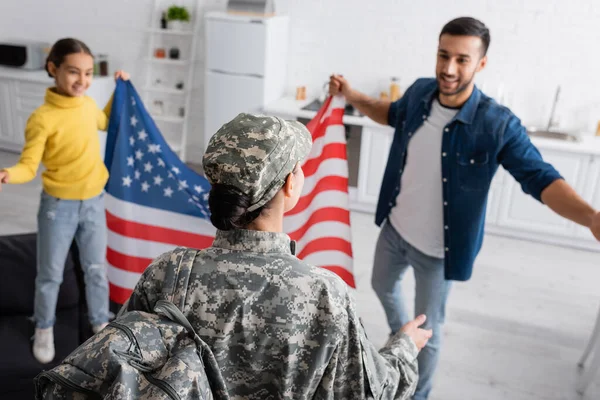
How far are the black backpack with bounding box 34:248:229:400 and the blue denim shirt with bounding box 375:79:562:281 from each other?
1336mm

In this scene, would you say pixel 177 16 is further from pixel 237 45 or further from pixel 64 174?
pixel 64 174

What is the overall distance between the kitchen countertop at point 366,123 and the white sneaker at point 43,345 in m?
2.67

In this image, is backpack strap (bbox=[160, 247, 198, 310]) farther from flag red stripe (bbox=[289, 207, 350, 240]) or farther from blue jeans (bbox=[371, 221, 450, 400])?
blue jeans (bbox=[371, 221, 450, 400])

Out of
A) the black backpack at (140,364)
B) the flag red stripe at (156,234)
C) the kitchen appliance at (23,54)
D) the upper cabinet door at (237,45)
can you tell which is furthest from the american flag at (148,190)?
the kitchen appliance at (23,54)

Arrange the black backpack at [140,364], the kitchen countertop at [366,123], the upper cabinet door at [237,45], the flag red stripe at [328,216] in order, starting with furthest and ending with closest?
the upper cabinet door at [237,45] < the kitchen countertop at [366,123] < the flag red stripe at [328,216] < the black backpack at [140,364]

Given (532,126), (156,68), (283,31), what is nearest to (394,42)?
(283,31)

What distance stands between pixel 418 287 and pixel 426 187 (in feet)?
1.36

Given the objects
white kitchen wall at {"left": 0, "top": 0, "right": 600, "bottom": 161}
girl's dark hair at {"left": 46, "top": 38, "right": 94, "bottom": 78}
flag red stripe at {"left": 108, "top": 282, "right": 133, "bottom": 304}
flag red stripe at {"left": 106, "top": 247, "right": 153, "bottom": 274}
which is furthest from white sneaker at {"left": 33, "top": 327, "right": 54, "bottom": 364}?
white kitchen wall at {"left": 0, "top": 0, "right": 600, "bottom": 161}

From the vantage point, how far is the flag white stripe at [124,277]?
2541 millimetres

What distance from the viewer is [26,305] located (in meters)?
2.78

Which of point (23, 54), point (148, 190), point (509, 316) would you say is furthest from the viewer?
point (23, 54)

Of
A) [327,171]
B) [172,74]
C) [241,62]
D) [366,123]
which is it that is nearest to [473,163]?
[327,171]

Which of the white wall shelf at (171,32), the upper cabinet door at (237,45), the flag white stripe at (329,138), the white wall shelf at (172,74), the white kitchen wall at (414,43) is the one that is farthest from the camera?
the white wall shelf at (172,74)

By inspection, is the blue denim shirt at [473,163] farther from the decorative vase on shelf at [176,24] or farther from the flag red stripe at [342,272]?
the decorative vase on shelf at [176,24]
